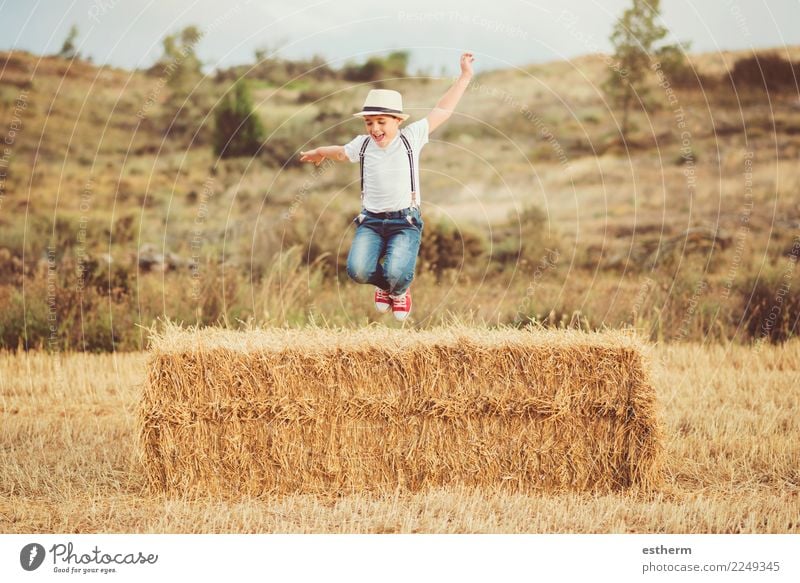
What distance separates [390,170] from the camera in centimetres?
793

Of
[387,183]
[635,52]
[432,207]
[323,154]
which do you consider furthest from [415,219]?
[635,52]

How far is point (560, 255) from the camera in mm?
16672

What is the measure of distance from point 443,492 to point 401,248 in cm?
204

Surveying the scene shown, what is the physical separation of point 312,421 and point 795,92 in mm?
13573

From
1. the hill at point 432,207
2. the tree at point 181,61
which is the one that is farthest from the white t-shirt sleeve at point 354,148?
the tree at point 181,61

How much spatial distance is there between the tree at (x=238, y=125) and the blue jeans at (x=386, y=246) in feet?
31.9

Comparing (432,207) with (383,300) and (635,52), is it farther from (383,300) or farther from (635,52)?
(383,300)

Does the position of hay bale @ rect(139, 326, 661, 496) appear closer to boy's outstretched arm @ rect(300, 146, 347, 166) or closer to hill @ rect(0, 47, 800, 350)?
boy's outstretched arm @ rect(300, 146, 347, 166)

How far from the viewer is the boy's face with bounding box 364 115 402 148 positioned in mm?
7832

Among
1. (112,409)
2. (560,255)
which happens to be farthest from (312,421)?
(560,255)

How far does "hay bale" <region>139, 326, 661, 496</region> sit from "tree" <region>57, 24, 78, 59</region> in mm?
9472

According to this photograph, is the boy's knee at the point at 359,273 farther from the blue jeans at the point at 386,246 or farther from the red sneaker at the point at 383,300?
the red sneaker at the point at 383,300

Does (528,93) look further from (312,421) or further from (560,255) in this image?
(312,421)

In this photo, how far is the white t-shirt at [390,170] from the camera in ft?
26.0
